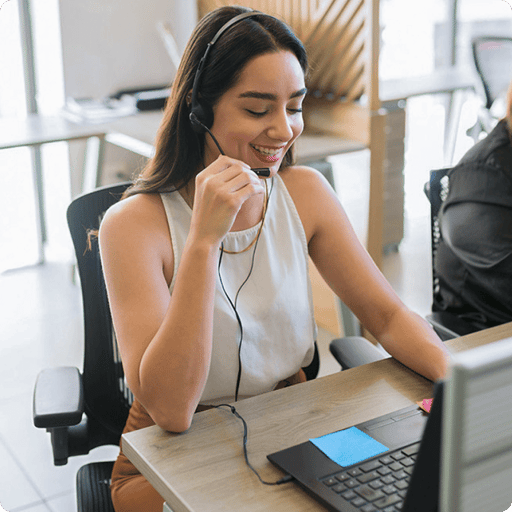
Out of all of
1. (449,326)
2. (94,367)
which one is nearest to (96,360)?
(94,367)

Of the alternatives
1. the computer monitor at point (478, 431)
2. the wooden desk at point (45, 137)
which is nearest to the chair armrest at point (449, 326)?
the computer monitor at point (478, 431)

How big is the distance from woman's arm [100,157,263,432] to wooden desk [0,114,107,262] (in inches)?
71.2

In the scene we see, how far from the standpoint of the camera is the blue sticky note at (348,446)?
0.92m

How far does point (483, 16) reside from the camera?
4926 mm

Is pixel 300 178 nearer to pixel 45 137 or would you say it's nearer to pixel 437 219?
pixel 437 219

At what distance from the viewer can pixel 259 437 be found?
Answer: 98 cm

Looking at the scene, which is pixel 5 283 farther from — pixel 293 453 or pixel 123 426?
pixel 293 453

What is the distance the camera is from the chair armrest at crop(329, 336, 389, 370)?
1377 millimetres

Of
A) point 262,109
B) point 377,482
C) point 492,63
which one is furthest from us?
point 492,63

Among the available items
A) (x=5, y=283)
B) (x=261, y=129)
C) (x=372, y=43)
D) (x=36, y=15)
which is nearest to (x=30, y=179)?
(x=5, y=283)

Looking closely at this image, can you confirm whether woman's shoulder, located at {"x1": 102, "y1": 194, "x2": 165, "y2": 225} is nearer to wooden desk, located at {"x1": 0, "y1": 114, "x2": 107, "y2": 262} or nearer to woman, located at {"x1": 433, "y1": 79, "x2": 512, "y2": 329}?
woman, located at {"x1": 433, "y1": 79, "x2": 512, "y2": 329}

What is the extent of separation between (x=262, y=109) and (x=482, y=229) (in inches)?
27.9

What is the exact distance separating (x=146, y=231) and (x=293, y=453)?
478mm

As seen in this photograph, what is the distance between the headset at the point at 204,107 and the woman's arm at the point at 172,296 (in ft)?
0.35
